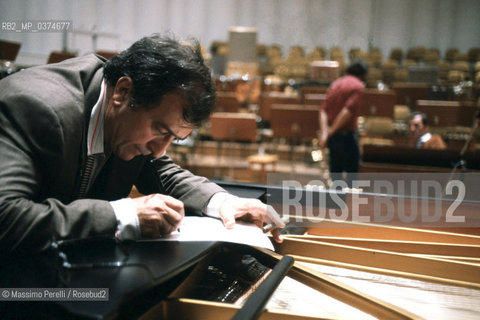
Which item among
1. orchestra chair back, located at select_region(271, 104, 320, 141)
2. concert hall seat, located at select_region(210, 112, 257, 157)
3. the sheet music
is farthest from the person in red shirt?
the sheet music

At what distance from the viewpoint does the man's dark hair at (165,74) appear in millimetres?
1070

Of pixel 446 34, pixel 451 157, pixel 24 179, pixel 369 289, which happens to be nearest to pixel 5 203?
pixel 24 179

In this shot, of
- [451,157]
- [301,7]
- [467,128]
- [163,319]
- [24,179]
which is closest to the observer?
[163,319]

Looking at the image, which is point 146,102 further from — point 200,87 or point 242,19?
point 242,19

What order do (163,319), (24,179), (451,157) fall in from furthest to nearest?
(451,157) < (24,179) < (163,319)

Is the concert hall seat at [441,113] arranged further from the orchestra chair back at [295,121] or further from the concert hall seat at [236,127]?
the concert hall seat at [236,127]

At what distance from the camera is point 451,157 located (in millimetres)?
3334

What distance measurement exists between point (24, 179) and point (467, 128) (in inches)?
253

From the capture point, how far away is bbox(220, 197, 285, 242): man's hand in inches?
46.7

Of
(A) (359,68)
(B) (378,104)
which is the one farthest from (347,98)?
(B) (378,104)

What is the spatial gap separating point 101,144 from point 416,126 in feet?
14.1

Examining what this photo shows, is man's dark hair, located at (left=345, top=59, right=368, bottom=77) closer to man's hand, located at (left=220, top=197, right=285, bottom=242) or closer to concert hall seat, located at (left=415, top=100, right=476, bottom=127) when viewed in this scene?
concert hall seat, located at (left=415, top=100, right=476, bottom=127)

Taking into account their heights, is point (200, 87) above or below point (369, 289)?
above

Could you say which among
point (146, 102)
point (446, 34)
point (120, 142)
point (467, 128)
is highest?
point (446, 34)
